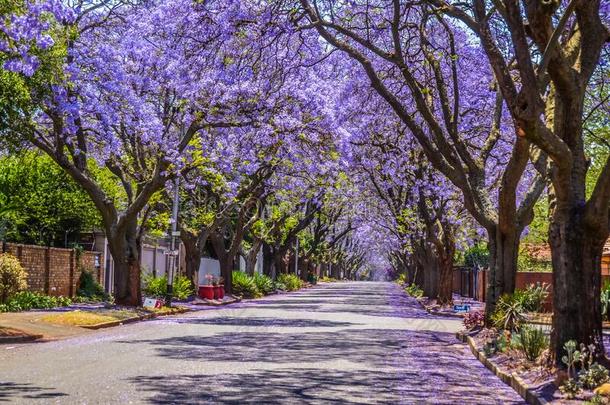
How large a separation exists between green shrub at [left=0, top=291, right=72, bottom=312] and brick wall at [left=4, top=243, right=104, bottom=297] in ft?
1.92

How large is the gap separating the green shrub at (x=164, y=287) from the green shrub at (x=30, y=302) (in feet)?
20.9

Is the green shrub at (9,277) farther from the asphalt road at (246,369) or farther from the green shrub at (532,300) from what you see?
the green shrub at (532,300)

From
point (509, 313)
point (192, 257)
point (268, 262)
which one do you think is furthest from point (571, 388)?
point (268, 262)

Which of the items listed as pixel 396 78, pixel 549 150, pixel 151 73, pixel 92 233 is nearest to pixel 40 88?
pixel 151 73

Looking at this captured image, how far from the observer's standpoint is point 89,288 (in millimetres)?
31000

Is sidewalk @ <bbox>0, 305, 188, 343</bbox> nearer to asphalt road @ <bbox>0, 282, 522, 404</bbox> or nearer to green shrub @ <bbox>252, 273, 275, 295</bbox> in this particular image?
asphalt road @ <bbox>0, 282, 522, 404</bbox>

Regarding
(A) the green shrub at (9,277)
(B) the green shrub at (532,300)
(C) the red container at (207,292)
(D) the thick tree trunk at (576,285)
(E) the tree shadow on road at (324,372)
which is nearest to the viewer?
(E) the tree shadow on road at (324,372)

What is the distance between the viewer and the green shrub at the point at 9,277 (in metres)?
23.0

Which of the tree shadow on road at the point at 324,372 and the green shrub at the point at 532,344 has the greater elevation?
the green shrub at the point at 532,344

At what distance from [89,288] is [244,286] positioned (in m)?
16.1

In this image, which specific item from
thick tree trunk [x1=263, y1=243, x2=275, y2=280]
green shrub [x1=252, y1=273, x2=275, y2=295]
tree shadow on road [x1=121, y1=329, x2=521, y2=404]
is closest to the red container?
green shrub [x1=252, y1=273, x2=275, y2=295]

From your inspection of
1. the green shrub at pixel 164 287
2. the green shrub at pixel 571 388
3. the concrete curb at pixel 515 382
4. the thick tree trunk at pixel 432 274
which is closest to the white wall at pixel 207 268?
the green shrub at pixel 164 287

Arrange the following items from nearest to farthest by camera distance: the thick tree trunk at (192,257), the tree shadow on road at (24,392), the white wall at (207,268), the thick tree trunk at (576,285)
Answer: the tree shadow on road at (24,392) → the thick tree trunk at (576,285) → the thick tree trunk at (192,257) → the white wall at (207,268)

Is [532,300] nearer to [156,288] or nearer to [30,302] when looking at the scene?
[30,302]
